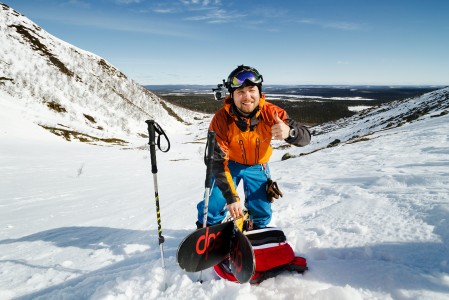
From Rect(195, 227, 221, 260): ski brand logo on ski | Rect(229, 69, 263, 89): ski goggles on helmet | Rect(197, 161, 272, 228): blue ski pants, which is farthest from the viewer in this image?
Rect(197, 161, 272, 228): blue ski pants

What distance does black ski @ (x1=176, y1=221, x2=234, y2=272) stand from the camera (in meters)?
3.14

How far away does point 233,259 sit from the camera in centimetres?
328

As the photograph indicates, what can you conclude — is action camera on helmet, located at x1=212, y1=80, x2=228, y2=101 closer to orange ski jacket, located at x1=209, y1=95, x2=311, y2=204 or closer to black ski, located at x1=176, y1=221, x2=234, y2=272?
orange ski jacket, located at x1=209, y1=95, x2=311, y2=204

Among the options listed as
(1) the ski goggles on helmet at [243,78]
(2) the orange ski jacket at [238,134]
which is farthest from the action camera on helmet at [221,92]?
(1) the ski goggles on helmet at [243,78]

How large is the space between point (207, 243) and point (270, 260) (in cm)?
82

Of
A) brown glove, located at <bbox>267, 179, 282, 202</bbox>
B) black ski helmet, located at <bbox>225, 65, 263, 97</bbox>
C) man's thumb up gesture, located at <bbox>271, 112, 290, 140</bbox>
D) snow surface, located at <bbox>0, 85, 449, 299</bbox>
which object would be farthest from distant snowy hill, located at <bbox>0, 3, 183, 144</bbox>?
man's thumb up gesture, located at <bbox>271, 112, 290, 140</bbox>

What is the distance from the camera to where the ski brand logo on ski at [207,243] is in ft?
10.7

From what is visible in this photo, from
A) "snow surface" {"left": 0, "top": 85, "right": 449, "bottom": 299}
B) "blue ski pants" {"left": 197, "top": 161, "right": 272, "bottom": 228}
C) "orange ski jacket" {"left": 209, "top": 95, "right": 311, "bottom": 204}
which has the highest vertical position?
"orange ski jacket" {"left": 209, "top": 95, "right": 311, "bottom": 204}

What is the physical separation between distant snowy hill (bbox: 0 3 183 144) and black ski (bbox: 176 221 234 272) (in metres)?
Answer: 39.0

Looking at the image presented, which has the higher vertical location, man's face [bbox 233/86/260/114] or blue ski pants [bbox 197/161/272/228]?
man's face [bbox 233/86/260/114]

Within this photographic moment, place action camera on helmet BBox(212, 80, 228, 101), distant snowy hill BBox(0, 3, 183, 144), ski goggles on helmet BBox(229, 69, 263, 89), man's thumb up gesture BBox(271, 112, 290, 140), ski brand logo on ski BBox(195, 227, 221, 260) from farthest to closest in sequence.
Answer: distant snowy hill BBox(0, 3, 183, 144) < action camera on helmet BBox(212, 80, 228, 101) < ski goggles on helmet BBox(229, 69, 263, 89) < ski brand logo on ski BBox(195, 227, 221, 260) < man's thumb up gesture BBox(271, 112, 290, 140)

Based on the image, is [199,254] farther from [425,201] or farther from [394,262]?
[425,201]

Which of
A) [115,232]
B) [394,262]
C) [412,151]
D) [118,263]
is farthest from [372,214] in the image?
[412,151]

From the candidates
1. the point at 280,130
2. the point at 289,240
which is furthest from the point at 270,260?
the point at 280,130
